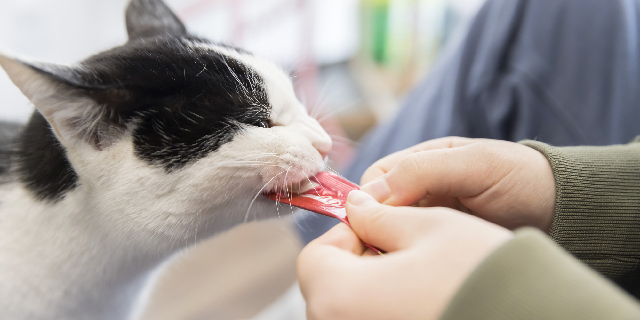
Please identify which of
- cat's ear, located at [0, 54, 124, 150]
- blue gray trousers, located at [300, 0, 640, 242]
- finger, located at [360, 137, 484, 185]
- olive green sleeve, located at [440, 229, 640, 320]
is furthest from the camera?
blue gray trousers, located at [300, 0, 640, 242]

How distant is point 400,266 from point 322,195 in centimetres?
16

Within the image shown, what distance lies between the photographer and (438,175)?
0.40 m

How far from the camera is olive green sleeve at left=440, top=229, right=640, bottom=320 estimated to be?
24 cm

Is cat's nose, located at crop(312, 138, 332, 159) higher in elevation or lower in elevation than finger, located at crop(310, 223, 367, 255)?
higher

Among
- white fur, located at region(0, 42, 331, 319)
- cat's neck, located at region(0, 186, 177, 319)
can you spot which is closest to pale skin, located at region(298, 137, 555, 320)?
white fur, located at region(0, 42, 331, 319)

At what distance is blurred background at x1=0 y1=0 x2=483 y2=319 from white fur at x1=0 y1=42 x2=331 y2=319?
0.25ft

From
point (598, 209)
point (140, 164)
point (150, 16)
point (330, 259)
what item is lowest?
point (598, 209)

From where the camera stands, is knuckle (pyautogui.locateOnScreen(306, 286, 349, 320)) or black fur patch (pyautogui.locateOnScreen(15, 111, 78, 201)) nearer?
knuckle (pyautogui.locateOnScreen(306, 286, 349, 320))

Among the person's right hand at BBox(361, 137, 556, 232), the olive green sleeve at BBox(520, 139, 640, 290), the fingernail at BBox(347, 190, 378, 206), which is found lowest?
the olive green sleeve at BBox(520, 139, 640, 290)

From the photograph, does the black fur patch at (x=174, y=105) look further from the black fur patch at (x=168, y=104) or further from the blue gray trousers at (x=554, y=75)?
the blue gray trousers at (x=554, y=75)

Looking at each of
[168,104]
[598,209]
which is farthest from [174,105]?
[598,209]

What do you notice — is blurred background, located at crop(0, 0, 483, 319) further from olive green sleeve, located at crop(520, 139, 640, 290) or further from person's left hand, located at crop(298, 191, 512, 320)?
olive green sleeve, located at crop(520, 139, 640, 290)

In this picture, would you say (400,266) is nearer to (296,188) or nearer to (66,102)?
(296,188)

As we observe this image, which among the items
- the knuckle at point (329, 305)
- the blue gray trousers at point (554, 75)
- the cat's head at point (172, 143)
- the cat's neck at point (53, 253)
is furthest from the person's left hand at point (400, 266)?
the blue gray trousers at point (554, 75)
